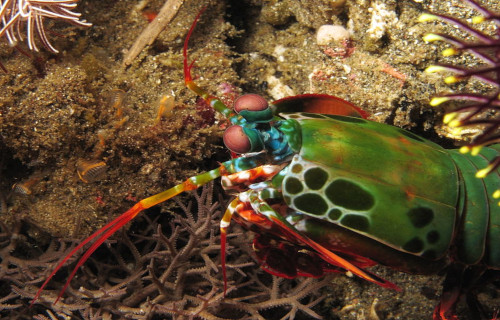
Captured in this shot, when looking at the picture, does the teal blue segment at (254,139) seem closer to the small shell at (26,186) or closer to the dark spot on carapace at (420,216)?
the dark spot on carapace at (420,216)

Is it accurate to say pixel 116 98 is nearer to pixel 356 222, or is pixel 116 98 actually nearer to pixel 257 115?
pixel 257 115

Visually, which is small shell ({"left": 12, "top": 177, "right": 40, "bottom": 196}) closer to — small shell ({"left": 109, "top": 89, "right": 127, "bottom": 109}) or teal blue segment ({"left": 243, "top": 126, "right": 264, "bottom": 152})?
small shell ({"left": 109, "top": 89, "right": 127, "bottom": 109})

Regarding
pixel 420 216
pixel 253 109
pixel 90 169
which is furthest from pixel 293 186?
pixel 90 169

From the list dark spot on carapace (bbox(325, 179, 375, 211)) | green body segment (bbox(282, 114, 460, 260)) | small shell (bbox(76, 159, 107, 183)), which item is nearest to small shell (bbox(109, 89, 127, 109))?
small shell (bbox(76, 159, 107, 183))

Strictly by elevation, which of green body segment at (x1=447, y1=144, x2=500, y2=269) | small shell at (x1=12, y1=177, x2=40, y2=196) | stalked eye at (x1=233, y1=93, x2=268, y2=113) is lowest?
small shell at (x1=12, y1=177, x2=40, y2=196)

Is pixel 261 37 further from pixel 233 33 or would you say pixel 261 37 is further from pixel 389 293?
pixel 389 293

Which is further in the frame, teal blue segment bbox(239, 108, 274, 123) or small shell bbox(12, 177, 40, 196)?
small shell bbox(12, 177, 40, 196)

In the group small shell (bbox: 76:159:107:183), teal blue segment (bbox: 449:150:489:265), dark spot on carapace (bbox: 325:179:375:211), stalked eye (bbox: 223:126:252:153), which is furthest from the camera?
small shell (bbox: 76:159:107:183)
